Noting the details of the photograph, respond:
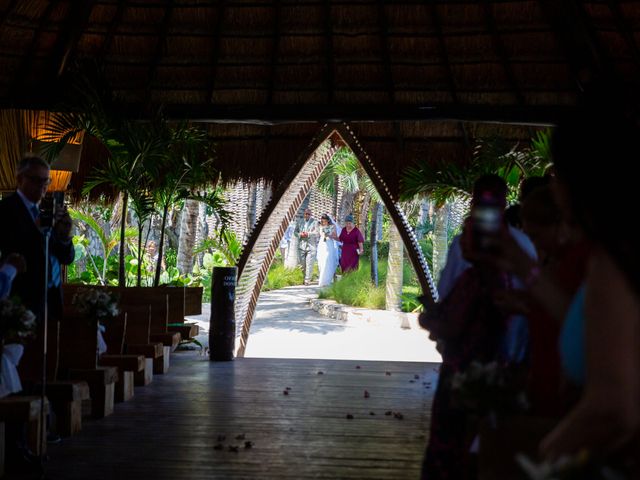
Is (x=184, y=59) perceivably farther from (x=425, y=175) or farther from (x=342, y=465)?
(x=342, y=465)

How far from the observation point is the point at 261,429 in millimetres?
4559

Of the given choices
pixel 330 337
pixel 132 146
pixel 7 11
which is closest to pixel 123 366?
pixel 132 146

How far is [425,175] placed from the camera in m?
8.60

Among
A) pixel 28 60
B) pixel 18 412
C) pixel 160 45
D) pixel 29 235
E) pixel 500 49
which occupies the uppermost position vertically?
pixel 160 45

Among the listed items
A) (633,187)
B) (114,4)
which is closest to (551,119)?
(114,4)

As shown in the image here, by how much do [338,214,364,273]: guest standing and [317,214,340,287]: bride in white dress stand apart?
42.9 inches

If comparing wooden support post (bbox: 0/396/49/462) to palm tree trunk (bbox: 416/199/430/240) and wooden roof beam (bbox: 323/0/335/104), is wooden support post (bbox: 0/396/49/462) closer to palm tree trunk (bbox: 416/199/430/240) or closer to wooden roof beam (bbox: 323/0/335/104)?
wooden roof beam (bbox: 323/0/335/104)

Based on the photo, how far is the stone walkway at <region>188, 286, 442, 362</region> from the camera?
11343 millimetres

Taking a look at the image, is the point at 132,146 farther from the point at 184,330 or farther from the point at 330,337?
the point at 330,337

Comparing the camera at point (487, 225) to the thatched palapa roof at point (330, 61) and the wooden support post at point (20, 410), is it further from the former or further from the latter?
the thatched palapa roof at point (330, 61)

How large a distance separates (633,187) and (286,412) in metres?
4.03


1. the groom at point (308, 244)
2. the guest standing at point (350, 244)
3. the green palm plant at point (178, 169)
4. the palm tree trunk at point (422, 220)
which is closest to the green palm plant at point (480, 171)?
the green palm plant at point (178, 169)

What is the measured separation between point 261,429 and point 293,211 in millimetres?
5913

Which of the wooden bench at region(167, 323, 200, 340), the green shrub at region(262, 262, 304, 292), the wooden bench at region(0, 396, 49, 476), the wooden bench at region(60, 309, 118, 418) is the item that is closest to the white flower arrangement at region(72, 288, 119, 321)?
the wooden bench at region(60, 309, 118, 418)
